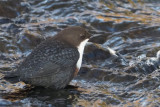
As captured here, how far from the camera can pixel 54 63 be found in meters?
5.18

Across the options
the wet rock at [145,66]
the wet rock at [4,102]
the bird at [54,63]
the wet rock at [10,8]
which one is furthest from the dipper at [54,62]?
the wet rock at [10,8]

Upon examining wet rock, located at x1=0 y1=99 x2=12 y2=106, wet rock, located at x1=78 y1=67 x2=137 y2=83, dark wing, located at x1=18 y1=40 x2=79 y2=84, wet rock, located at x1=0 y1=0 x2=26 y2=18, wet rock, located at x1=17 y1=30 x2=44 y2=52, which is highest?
wet rock, located at x1=0 y1=0 x2=26 y2=18

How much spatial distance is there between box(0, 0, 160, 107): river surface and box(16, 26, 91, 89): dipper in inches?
8.1

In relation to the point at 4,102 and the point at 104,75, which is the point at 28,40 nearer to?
the point at 104,75

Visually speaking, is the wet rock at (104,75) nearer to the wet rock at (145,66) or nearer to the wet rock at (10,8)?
the wet rock at (145,66)

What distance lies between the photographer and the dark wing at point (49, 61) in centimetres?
497

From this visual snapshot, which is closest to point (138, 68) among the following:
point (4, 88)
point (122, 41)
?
point (122, 41)

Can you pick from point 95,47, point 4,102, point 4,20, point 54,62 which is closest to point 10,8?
point 4,20

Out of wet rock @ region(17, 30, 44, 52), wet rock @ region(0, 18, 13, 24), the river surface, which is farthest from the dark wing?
wet rock @ region(0, 18, 13, 24)

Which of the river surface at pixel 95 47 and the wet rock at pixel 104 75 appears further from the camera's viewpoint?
the wet rock at pixel 104 75

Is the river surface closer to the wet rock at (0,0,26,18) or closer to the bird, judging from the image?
the wet rock at (0,0,26,18)

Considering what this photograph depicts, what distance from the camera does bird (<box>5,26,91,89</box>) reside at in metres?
4.99

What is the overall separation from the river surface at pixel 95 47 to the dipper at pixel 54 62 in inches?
8.1

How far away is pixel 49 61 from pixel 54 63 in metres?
0.08
